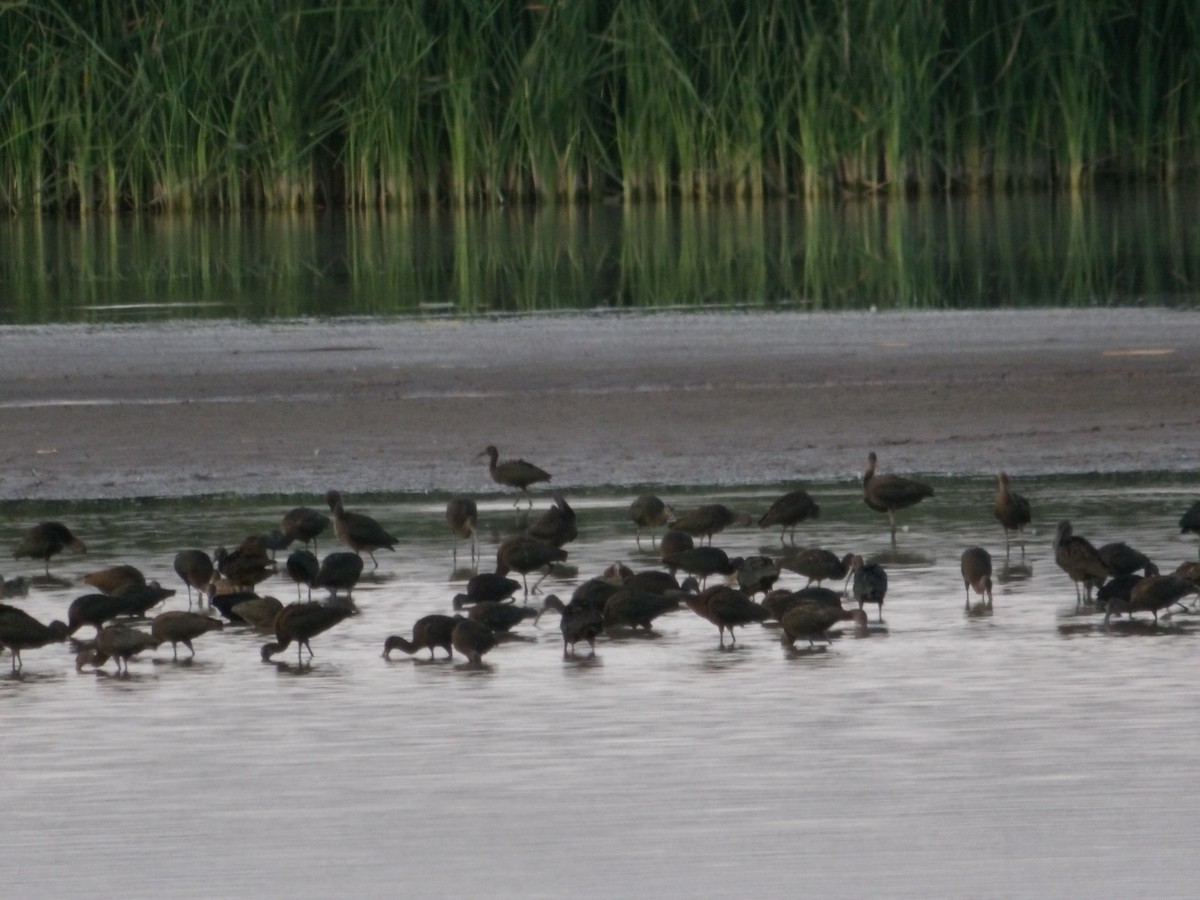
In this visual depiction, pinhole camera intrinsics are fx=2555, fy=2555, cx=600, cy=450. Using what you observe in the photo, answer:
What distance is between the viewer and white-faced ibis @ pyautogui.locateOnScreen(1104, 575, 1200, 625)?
24.2 feet

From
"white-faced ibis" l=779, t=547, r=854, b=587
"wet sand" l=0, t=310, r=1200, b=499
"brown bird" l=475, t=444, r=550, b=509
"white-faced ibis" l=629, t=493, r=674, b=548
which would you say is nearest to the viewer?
"white-faced ibis" l=779, t=547, r=854, b=587

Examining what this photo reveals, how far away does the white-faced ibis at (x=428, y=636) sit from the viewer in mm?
7164

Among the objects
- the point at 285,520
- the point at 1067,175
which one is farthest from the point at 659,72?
the point at 285,520

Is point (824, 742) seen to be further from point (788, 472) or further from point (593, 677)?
point (788, 472)

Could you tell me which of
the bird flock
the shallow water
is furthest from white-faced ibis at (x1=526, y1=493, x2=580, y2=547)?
the shallow water

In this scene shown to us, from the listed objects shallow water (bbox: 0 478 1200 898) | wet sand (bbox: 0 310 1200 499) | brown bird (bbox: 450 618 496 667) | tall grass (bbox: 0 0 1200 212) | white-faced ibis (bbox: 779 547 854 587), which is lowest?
shallow water (bbox: 0 478 1200 898)

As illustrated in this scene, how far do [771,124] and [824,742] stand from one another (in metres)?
18.6

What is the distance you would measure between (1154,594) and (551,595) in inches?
70.2

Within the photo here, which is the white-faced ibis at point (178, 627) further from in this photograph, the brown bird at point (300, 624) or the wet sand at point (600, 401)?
the wet sand at point (600, 401)

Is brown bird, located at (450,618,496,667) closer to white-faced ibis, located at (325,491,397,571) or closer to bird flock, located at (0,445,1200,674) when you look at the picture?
bird flock, located at (0,445,1200,674)

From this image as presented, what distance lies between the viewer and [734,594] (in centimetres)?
730

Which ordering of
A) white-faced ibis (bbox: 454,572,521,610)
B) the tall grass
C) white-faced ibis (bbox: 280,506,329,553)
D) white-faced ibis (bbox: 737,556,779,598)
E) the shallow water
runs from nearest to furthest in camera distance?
the shallow water → white-faced ibis (bbox: 454,572,521,610) → white-faced ibis (bbox: 737,556,779,598) → white-faced ibis (bbox: 280,506,329,553) → the tall grass

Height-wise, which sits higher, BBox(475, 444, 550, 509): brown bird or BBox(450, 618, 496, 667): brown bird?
BBox(475, 444, 550, 509): brown bird

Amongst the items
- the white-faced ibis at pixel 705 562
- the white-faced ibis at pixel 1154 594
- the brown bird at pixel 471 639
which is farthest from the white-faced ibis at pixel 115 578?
the white-faced ibis at pixel 1154 594
